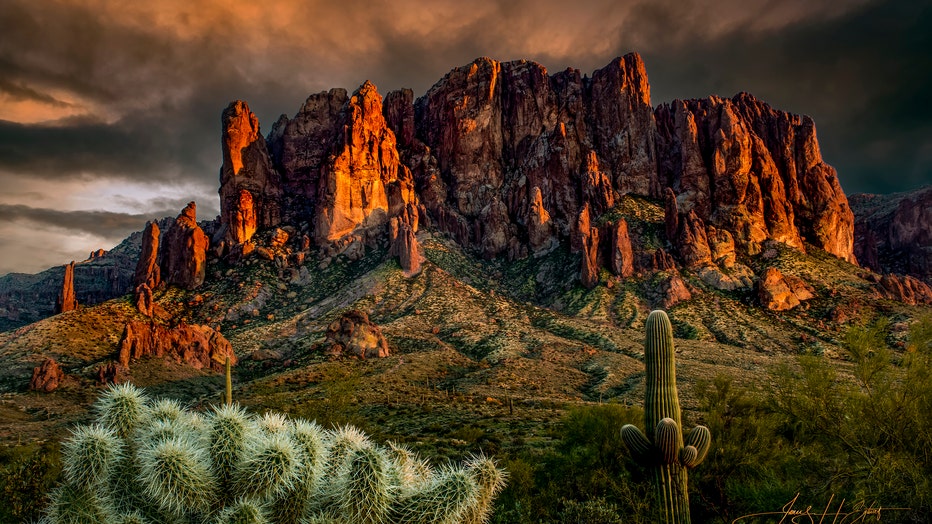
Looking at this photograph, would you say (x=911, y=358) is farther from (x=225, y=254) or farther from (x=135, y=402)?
(x=225, y=254)

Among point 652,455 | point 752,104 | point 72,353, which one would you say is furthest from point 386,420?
point 752,104

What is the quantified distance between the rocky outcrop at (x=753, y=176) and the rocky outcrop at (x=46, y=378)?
100963mm

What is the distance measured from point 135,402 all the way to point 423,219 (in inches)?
4002

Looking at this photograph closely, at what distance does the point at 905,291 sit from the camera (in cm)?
7738

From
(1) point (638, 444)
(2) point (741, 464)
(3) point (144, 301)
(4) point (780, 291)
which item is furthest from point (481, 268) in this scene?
(1) point (638, 444)

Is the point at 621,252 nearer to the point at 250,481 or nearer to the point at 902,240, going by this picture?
the point at 250,481

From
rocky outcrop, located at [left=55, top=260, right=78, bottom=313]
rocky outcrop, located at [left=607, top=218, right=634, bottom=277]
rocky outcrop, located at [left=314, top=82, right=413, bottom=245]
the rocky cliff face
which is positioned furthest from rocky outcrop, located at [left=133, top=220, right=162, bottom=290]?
rocky outcrop, located at [left=607, top=218, right=634, bottom=277]

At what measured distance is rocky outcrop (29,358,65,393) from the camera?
47.0 m

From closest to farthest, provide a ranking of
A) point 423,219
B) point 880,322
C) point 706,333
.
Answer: point 880,322, point 706,333, point 423,219

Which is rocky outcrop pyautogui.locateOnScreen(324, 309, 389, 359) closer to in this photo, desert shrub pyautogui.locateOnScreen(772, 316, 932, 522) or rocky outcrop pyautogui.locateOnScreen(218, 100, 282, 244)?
rocky outcrop pyautogui.locateOnScreen(218, 100, 282, 244)

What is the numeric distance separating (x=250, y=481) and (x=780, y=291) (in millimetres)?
89662

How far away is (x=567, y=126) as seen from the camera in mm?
121438

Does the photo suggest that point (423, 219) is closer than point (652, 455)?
No

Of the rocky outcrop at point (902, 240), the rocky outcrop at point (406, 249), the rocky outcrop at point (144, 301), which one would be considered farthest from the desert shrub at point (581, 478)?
the rocky outcrop at point (902, 240)
